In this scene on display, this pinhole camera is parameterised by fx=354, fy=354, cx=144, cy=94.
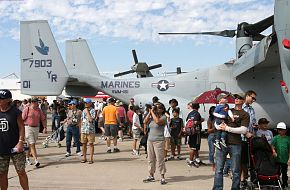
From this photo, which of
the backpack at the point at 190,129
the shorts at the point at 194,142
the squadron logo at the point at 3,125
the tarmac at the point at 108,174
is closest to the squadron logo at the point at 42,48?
the tarmac at the point at 108,174

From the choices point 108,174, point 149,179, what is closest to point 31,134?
point 108,174

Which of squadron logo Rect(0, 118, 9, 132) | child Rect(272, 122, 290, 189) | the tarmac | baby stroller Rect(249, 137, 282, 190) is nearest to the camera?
squadron logo Rect(0, 118, 9, 132)

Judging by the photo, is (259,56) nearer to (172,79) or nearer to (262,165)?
(172,79)

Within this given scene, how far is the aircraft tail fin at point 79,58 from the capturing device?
2016cm

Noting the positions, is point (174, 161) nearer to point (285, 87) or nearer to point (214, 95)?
point (285, 87)

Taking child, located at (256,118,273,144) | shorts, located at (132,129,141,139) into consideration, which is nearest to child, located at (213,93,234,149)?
child, located at (256,118,273,144)

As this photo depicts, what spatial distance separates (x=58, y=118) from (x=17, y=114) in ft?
31.4

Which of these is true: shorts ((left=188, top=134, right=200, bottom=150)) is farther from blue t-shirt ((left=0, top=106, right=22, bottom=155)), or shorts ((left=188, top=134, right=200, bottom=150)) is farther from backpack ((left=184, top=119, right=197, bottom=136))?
blue t-shirt ((left=0, top=106, right=22, bottom=155))

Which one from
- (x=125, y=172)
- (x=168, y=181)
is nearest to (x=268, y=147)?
(x=168, y=181)

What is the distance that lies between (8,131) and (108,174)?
10.5 ft

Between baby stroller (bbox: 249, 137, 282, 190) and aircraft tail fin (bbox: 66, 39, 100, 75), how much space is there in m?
14.6

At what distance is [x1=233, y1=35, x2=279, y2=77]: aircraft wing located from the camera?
986 cm

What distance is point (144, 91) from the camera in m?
16.5

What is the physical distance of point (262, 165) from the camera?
19.7ft
